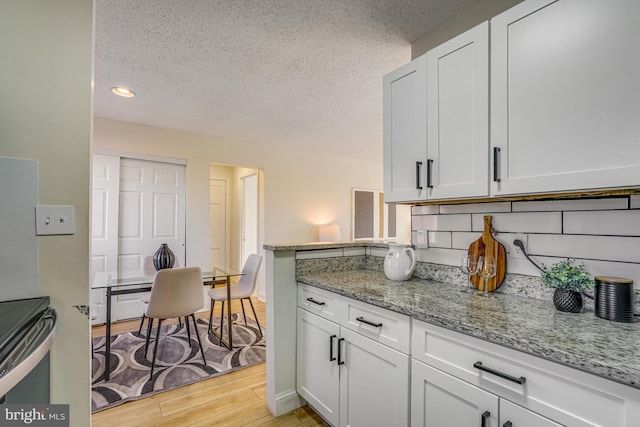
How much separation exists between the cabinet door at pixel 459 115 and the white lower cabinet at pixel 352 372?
0.68 metres

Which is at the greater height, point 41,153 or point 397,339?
point 41,153

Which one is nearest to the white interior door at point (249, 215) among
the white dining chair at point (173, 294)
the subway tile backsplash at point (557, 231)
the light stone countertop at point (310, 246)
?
the white dining chair at point (173, 294)

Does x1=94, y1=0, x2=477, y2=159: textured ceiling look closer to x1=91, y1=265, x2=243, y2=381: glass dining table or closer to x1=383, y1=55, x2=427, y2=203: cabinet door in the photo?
x1=383, y1=55, x2=427, y2=203: cabinet door

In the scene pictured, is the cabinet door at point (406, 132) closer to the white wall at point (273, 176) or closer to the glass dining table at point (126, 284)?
the glass dining table at point (126, 284)

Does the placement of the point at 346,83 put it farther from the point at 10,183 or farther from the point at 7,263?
the point at 7,263

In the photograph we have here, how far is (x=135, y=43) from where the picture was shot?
1.96m

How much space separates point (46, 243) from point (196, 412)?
4.49 ft

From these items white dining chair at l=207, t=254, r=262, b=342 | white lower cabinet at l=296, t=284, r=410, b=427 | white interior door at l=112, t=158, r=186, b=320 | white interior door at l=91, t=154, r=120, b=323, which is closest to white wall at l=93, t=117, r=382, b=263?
white interior door at l=112, t=158, r=186, b=320

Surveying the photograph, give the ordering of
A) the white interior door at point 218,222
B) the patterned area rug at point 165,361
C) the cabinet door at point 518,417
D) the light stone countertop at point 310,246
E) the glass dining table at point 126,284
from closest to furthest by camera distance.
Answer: the cabinet door at point 518,417, the light stone countertop at point 310,246, the patterned area rug at point 165,361, the glass dining table at point 126,284, the white interior door at point 218,222

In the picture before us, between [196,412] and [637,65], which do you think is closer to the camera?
[637,65]

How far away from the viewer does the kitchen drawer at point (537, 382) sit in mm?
704

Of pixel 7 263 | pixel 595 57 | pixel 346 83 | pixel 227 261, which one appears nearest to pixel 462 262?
pixel 595 57

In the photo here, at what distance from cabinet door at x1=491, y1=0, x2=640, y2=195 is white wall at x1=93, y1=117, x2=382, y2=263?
367 cm

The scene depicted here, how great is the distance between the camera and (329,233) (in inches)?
196
